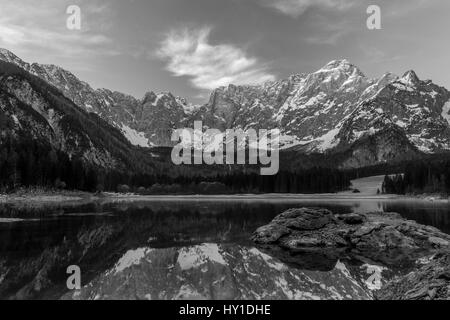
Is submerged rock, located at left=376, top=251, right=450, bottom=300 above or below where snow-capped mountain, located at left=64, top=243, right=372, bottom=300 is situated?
above

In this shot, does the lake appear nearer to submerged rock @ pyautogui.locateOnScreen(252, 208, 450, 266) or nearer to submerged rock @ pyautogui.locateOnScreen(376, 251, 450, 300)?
submerged rock @ pyautogui.locateOnScreen(376, 251, 450, 300)

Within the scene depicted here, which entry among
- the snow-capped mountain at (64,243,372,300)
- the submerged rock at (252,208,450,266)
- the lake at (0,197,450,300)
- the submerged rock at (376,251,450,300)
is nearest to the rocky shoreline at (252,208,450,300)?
the submerged rock at (252,208,450,266)

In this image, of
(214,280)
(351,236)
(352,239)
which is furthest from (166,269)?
(351,236)

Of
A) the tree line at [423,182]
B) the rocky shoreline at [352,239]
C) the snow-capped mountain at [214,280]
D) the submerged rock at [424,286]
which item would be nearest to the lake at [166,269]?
the snow-capped mountain at [214,280]

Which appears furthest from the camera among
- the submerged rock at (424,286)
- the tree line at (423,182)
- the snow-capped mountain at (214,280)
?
the tree line at (423,182)

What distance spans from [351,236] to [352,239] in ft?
2.66

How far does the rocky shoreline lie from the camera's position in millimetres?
34656

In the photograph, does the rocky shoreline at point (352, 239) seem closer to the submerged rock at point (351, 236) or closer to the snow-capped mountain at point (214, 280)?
the submerged rock at point (351, 236)

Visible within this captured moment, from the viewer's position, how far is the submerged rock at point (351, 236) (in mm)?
38562

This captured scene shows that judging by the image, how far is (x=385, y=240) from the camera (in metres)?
42.4
